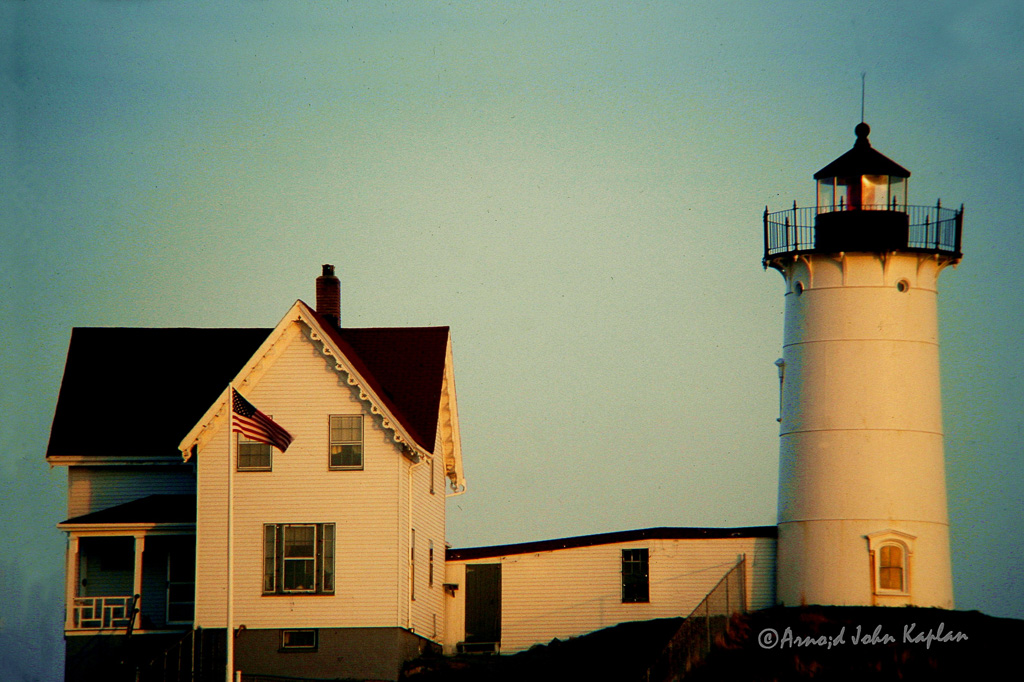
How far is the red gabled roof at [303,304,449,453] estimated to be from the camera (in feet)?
110

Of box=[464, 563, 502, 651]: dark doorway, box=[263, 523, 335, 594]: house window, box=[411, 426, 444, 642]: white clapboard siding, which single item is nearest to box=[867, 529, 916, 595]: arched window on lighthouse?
box=[464, 563, 502, 651]: dark doorway

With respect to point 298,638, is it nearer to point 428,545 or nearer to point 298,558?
point 298,558

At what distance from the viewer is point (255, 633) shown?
105 ft

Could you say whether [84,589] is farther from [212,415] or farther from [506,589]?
[506,589]

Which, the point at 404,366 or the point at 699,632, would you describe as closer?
the point at 699,632

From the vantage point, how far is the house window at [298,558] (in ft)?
106

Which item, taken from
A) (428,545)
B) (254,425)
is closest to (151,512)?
(254,425)

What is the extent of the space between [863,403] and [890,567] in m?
3.83

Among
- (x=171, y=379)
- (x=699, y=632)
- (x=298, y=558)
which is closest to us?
(x=699, y=632)

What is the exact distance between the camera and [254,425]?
29.7 m

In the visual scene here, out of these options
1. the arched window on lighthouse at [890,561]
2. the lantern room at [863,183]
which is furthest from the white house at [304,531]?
the lantern room at [863,183]

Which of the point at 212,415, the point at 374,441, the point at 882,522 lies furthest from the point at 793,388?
the point at 212,415

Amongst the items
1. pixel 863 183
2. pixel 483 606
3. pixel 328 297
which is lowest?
pixel 483 606

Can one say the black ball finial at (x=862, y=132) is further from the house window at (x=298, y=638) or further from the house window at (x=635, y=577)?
the house window at (x=298, y=638)
